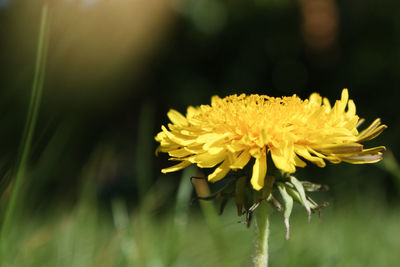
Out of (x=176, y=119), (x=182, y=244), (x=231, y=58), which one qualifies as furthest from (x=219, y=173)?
(x=231, y=58)

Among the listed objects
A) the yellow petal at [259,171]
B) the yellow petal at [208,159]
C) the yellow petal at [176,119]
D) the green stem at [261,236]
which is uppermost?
the yellow petal at [176,119]

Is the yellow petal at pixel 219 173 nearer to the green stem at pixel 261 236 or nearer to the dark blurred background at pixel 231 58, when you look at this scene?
the green stem at pixel 261 236

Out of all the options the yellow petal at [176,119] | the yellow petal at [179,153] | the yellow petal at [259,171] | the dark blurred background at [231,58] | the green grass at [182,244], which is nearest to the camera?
the yellow petal at [259,171]

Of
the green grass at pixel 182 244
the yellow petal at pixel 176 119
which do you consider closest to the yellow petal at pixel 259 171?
the yellow petal at pixel 176 119

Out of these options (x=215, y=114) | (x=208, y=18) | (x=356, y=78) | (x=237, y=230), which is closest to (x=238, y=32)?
(x=208, y=18)

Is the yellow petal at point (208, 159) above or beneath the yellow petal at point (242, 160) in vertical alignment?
above

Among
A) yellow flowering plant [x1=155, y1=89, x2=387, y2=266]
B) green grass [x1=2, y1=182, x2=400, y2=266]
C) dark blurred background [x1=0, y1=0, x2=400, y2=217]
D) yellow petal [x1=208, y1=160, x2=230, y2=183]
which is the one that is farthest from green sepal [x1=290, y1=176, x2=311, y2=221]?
dark blurred background [x1=0, y1=0, x2=400, y2=217]

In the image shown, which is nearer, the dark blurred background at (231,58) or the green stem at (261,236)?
the green stem at (261,236)

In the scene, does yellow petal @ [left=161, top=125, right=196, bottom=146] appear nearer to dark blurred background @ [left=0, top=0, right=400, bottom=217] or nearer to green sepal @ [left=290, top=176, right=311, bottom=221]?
green sepal @ [left=290, top=176, right=311, bottom=221]

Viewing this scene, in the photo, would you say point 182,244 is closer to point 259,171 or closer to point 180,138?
point 180,138
